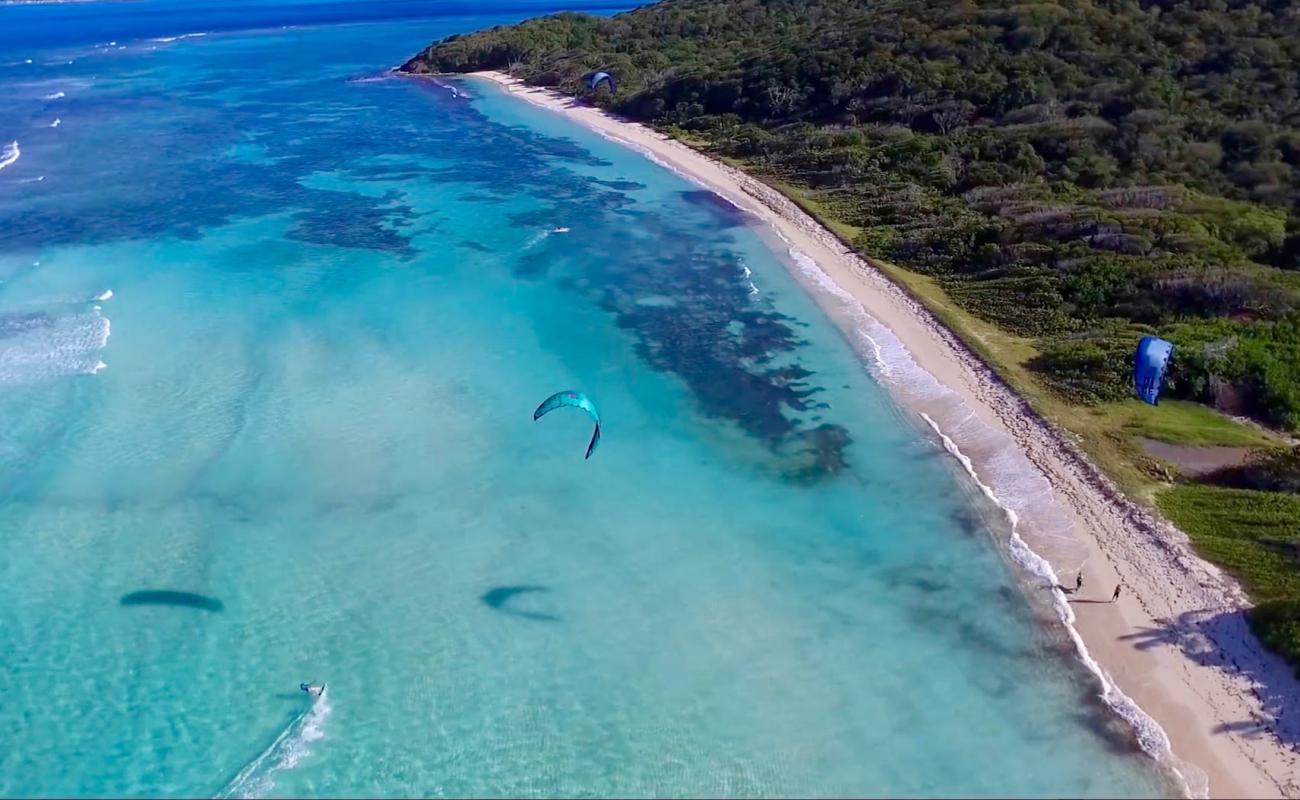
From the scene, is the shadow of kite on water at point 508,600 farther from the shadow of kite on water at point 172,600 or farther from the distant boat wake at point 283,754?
the shadow of kite on water at point 172,600

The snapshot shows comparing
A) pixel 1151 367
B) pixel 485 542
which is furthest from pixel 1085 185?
pixel 485 542

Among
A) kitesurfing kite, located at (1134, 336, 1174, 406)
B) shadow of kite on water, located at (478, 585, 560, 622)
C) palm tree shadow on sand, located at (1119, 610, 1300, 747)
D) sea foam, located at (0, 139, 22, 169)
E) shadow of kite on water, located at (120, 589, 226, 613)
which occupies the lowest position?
shadow of kite on water, located at (120, 589, 226, 613)

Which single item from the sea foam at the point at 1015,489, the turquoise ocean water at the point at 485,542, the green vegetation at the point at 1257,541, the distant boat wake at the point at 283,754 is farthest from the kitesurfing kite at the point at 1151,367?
the distant boat wake at the point at 283,754

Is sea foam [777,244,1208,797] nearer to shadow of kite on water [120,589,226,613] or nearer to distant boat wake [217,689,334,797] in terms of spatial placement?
distant boat wake [217,689,334,797]

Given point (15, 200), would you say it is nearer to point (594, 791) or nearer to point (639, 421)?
point (639, 421)

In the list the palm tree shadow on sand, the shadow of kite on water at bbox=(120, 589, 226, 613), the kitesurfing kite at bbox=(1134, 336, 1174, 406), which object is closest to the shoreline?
the palm tree shadow on sand

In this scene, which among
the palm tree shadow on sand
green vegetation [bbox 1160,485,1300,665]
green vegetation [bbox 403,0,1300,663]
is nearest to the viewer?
the palm tree shadow on sand
